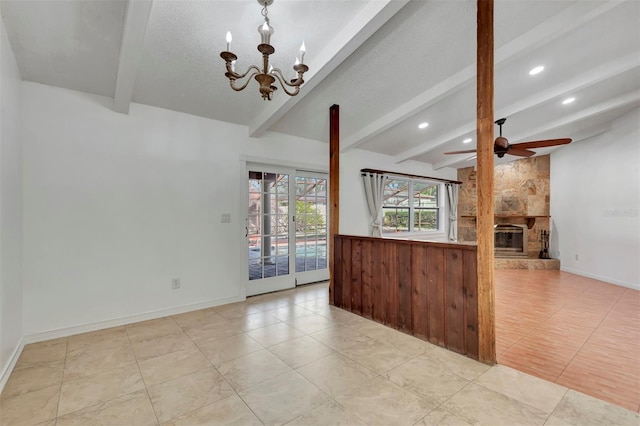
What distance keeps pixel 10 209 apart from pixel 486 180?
393 cm

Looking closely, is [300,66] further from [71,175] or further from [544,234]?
[544,234]

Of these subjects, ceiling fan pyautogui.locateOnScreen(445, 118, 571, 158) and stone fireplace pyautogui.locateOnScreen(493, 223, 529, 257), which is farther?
stone fireplace pyautogui.locateOnScreen(493, 223, 529, 257)

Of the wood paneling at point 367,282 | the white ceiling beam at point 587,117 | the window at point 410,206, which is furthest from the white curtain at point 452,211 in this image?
the wood paneling at point 367,282

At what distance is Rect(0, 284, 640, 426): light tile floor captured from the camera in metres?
1.75

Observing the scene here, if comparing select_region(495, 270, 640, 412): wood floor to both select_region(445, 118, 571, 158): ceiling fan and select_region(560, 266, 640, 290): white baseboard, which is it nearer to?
select_region(560, 266, 640, 290): white baseboard

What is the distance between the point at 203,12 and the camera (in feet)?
7.28

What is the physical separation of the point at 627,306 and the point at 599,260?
207cm

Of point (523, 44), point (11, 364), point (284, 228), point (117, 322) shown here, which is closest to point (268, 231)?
point (284, 228)

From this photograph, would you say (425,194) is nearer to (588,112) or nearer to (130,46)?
(588,112)

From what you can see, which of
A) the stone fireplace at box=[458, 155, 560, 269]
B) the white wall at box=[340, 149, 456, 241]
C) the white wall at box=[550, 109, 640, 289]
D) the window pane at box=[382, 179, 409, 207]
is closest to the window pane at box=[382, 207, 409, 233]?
the window pane at box=[382, 179, 409, 207]

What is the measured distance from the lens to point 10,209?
2385 millimetres

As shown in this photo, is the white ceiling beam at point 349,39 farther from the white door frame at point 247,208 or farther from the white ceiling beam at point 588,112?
the white ceiling beam at point 588,112

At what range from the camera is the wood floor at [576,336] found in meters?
2.16

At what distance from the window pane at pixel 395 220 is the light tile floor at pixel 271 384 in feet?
11.8
